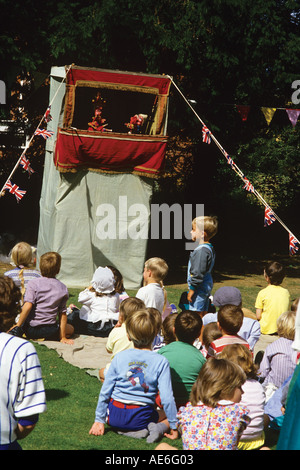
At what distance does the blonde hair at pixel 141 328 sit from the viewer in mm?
4688

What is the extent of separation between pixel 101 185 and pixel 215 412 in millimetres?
8419

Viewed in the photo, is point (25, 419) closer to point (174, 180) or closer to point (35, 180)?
point (174, 180)

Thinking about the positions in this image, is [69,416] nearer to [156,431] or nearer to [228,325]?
[156,431]

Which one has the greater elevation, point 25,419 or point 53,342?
point 25,419

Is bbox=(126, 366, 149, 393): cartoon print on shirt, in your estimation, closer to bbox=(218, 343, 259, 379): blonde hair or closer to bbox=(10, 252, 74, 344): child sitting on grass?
bbox=(218, 343, 259, 379): blonde hair

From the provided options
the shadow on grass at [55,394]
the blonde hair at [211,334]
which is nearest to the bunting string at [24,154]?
the shadow on grass at [55,394]

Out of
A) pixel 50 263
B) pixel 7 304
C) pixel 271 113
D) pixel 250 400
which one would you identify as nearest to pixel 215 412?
pixel 250 400

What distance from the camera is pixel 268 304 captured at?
318 inches

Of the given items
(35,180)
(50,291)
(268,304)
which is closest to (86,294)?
(50,291)

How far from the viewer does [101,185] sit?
11.8 meters

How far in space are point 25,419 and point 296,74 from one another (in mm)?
12147

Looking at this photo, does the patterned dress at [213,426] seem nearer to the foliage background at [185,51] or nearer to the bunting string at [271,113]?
the bunting string at [271,113]

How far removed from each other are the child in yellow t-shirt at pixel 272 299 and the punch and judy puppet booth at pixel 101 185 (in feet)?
13.5

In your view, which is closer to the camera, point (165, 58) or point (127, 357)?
point (127, 357)
